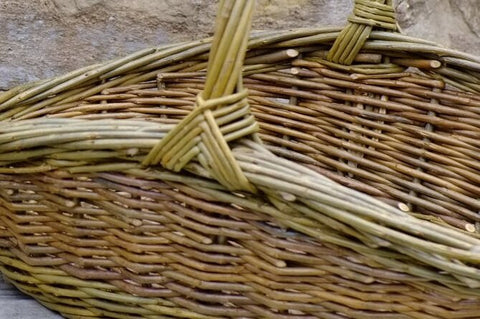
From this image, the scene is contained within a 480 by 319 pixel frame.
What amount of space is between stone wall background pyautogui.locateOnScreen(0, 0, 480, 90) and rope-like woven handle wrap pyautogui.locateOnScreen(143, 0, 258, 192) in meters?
0.59

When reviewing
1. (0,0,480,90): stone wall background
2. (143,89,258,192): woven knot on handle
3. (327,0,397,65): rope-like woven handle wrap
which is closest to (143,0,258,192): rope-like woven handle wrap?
(143,89,258,192): woven knot on handle

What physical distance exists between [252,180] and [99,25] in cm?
67

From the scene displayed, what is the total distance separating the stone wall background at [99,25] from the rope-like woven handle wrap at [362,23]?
0.33 meters

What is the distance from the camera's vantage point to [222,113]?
1.97 feet

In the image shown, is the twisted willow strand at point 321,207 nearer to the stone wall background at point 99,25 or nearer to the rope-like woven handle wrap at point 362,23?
the rope-like woven handle wrap at point 362,23

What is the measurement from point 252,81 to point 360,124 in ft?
0.52

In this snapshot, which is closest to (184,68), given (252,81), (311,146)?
(252,81)

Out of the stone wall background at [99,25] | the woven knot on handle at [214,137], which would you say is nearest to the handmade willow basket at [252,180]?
the woven knot on handle at [214,137]

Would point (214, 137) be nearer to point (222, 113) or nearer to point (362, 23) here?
point (222, 113)

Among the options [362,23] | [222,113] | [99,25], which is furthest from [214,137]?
[99,25]

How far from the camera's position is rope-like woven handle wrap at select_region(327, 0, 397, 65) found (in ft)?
2.77

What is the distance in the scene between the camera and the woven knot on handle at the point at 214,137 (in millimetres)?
588

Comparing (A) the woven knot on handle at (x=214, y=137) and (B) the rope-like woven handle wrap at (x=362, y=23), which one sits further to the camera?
(B) the rope-like woven handle wrap at (x=362, y=23)

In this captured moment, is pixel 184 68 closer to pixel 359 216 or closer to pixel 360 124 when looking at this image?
pixel 360 124
